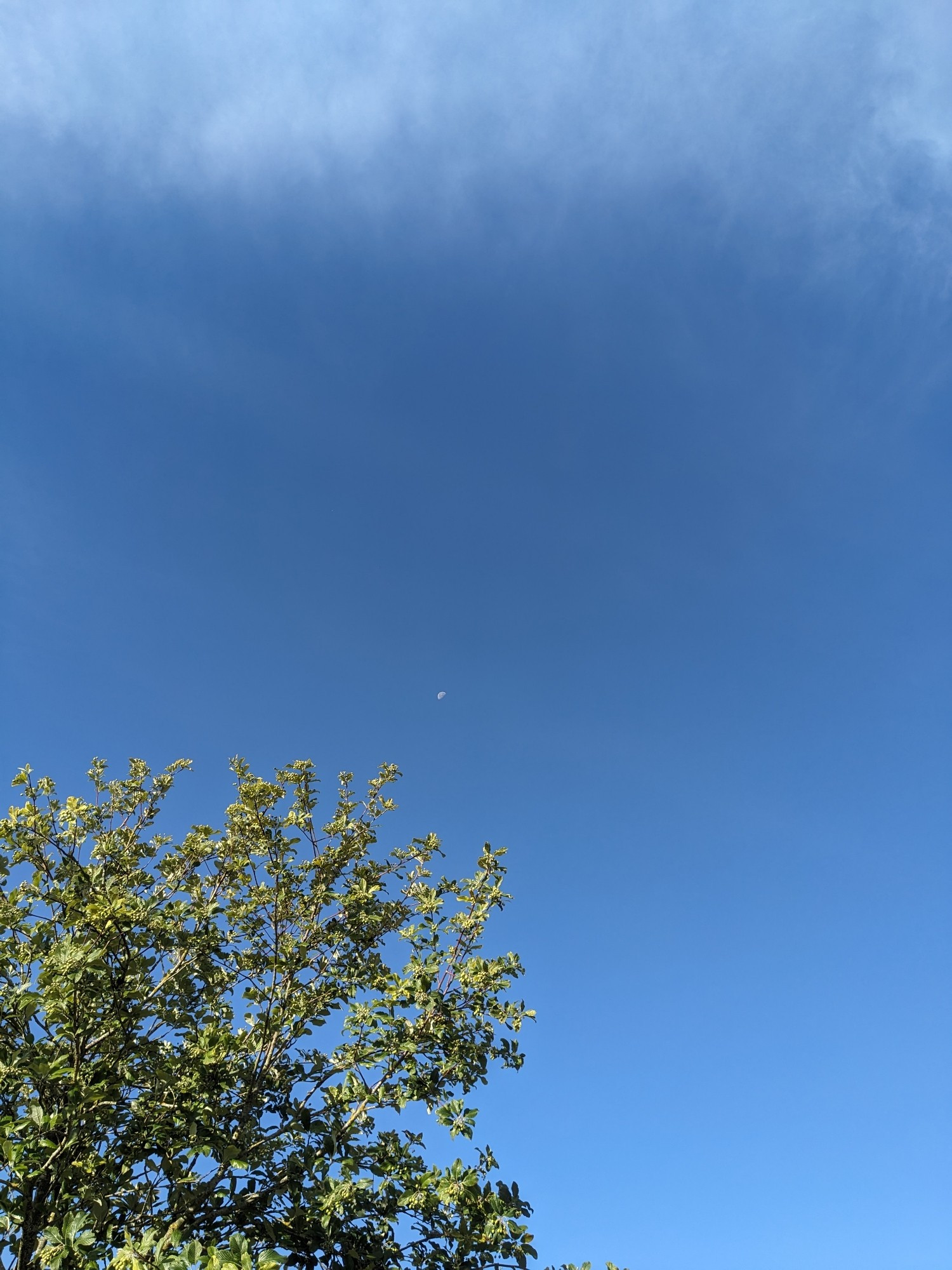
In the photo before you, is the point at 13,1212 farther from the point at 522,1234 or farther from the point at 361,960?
the point at 522,1234

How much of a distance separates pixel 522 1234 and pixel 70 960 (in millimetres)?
5022

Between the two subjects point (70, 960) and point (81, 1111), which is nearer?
point (70, 960)

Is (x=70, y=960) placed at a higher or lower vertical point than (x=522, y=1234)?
higher

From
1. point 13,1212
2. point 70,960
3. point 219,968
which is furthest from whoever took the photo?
point 219,968

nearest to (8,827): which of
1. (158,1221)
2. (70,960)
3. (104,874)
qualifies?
(104,874)

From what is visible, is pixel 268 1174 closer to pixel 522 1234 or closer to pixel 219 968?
pixel 219 968

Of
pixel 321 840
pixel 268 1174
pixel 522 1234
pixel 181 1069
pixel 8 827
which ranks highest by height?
pixel 321 840

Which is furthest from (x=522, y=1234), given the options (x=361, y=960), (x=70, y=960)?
(x=70, y=960)

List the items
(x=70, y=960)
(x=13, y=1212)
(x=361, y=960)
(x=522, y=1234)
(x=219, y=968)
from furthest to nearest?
1. (x=361, y=960)
2. (x=219, y=968)
3. (x=522, y=1234)
4. (x=13, y=1212)
5. (x=70, y=960)

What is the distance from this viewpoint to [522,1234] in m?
7.01

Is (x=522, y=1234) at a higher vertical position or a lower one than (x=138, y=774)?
lower

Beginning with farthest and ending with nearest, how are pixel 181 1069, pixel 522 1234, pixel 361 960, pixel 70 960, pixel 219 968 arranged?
pixel 361 960, pixel 219 968, pixel 181 1069, pixel 522 1234, pixel 70 960

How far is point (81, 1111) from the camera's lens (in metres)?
6.35

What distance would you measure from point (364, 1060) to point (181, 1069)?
1883 millimetres
